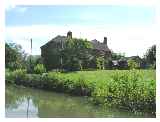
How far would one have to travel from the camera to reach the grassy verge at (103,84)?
3.52 meters

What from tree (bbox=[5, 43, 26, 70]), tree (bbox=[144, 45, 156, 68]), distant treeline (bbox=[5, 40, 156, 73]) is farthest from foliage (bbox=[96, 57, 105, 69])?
tree (bbox=[5, 43, 26, 70])

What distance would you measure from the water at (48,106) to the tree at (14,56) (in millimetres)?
175

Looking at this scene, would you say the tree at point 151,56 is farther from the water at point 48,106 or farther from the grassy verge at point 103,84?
the water at point 48,106

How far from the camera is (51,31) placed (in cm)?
348

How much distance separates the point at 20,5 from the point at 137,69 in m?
1.06

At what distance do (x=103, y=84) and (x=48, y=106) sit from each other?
1.59 ft

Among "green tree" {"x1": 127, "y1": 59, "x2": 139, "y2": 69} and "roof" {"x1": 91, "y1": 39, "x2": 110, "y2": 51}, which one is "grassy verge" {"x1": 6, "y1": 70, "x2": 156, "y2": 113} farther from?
"roof" {"x1": 91, "y1": 39, "x2": 110, "y2": 51}

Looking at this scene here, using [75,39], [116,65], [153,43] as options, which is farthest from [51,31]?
[153,43]

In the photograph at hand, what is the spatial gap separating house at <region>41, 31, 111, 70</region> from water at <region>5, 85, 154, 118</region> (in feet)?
0.84

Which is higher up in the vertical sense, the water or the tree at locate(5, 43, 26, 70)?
the tree at locate(5, 43, 26, 70)

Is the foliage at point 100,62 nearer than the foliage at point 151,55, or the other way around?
the foliage at point 151,55

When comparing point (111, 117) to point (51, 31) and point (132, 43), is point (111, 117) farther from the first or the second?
point (51, 31)

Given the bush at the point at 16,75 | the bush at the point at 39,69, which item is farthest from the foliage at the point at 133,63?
the bush at the point at 16,75

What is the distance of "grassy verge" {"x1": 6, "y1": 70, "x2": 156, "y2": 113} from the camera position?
3521 millimetres
